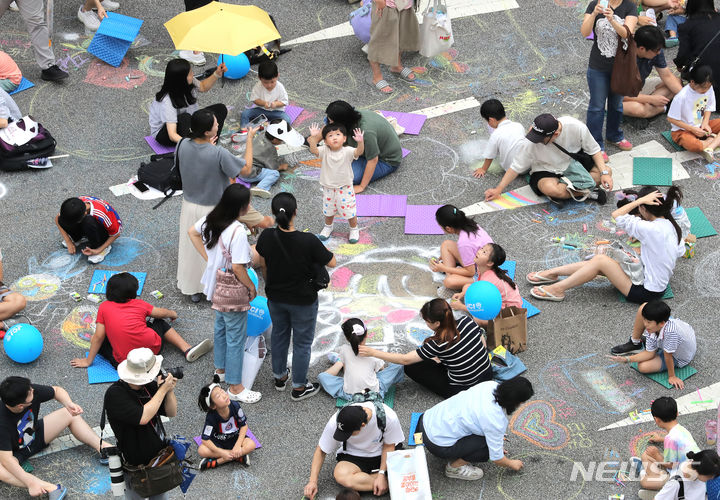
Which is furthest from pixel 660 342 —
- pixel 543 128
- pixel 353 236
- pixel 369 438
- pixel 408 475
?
pixel 353 236

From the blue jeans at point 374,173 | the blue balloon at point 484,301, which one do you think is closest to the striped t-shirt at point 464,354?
the blue balloon at point 484,301

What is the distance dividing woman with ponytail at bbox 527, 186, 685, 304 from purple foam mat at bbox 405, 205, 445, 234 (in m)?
1.24

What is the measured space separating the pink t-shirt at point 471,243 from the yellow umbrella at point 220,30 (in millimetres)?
2860

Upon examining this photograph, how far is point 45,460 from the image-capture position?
6.96 metres

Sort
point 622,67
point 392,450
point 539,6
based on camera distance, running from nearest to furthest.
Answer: point 392,450, point 622,67, point 539,6

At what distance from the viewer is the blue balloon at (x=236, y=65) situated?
425 inches

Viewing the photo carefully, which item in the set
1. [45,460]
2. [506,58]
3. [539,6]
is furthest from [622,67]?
[45,460]

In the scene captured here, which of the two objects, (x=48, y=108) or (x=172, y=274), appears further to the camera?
(x=48, y=108)

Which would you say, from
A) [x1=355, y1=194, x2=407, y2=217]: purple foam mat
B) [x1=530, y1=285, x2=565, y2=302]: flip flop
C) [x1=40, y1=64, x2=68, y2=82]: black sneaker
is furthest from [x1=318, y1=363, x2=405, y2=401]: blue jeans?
[x1=40, y1=64, x2=68, y2=82]: black sneaker

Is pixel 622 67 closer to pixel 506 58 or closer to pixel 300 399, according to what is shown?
pixel 506 58

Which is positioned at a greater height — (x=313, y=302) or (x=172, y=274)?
(x=313, y=302)

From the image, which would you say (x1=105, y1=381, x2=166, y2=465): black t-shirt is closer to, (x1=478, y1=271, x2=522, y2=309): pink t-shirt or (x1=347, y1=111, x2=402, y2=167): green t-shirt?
(x1=478, y1=271, x2=522, y2=309): pink t-shirt

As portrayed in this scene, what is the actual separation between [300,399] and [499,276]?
1861 mm

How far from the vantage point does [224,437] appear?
682 cm
